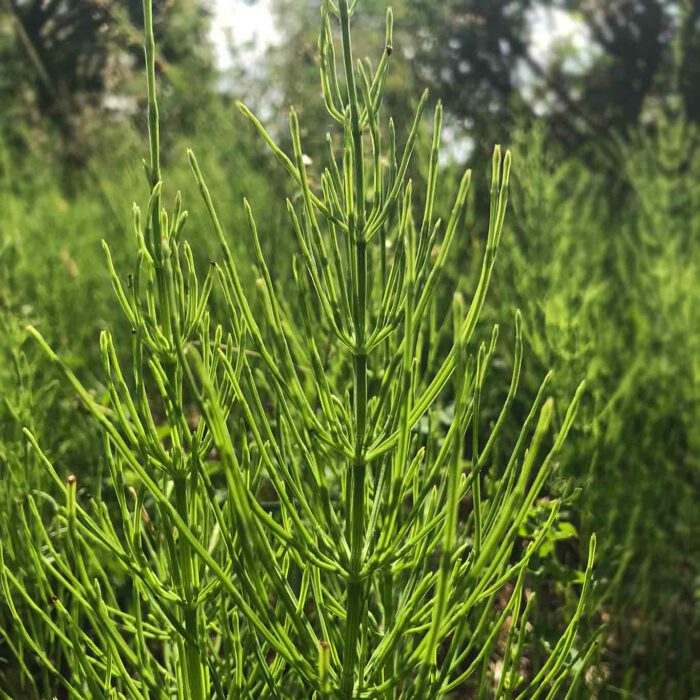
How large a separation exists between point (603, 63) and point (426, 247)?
25.2 feet

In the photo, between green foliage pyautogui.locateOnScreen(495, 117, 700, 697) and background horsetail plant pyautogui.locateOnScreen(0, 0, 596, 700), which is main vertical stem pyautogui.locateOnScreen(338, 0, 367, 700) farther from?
green foliage pyautogui.locateOnScreen(495, 117, 700, 697)

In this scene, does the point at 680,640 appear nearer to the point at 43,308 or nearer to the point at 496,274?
the point at 496,274

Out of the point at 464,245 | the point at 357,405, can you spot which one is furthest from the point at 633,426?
the point at 357,405

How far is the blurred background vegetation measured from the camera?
1692mm

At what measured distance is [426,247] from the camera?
76cm

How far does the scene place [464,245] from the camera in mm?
2896

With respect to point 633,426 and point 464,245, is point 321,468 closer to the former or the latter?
point 633,426

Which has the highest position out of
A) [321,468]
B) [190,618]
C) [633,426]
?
[321,468]

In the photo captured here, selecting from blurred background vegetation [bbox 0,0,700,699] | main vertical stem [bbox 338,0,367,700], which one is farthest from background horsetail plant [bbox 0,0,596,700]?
blurred background vegetation [bbox 0,0,700,699]

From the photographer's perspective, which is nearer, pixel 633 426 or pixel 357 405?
pixel 357 405

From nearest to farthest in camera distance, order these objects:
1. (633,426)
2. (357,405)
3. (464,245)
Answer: (357,405) → (633,426) → (464,245)

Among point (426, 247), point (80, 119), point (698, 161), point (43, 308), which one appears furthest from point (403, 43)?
Result: point (426, 247)

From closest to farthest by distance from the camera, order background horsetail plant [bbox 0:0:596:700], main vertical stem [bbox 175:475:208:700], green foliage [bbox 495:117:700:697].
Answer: background horsetail plant [bbox 0:0:596:700] → main vertical stem [bbox 175:475:208:700] → green foliage [bbox 495:117:700:697]

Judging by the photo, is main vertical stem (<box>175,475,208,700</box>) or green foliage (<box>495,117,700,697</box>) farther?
green foliage (<box>495,117,700,697</box>)
